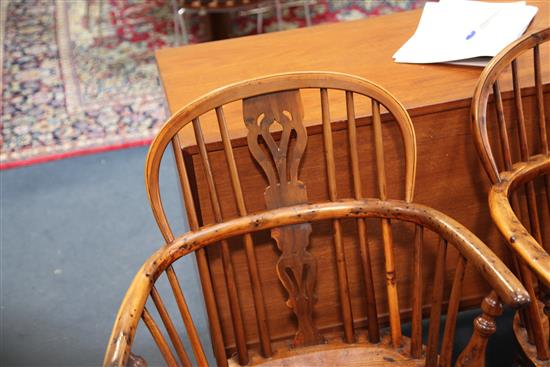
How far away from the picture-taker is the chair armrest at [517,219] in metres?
1.08

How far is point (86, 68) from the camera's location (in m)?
3.85

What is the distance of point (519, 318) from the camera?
4.64ft

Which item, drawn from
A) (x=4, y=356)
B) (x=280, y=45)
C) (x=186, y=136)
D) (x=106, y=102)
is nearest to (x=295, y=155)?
(x=186, y=136)

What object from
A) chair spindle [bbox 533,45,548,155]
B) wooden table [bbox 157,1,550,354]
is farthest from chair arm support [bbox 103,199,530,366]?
chair spindle [bbox 533,45,548,155]

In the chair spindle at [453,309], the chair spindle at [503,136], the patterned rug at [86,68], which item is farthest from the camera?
the patterned rug at [86,68]

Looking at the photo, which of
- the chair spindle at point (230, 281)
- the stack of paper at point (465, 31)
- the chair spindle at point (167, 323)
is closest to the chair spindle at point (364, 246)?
the chair spindle at point (230, 281)

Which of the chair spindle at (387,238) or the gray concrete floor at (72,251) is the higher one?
the chair spindle at (387,238)

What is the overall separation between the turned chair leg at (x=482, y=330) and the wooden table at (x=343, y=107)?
52cm

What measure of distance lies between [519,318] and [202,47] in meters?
0.99

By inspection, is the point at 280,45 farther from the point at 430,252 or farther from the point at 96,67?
the point at 96,67

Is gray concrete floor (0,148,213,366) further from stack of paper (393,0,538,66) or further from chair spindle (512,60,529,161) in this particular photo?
chair spindle (512,60,529,161)

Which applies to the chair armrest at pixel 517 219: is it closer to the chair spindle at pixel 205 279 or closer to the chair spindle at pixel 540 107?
the chair spindle at pixel 540 107

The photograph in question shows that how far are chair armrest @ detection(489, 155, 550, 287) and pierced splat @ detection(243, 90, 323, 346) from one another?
32 centimetres

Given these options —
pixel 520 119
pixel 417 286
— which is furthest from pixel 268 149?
pixel 520 119
